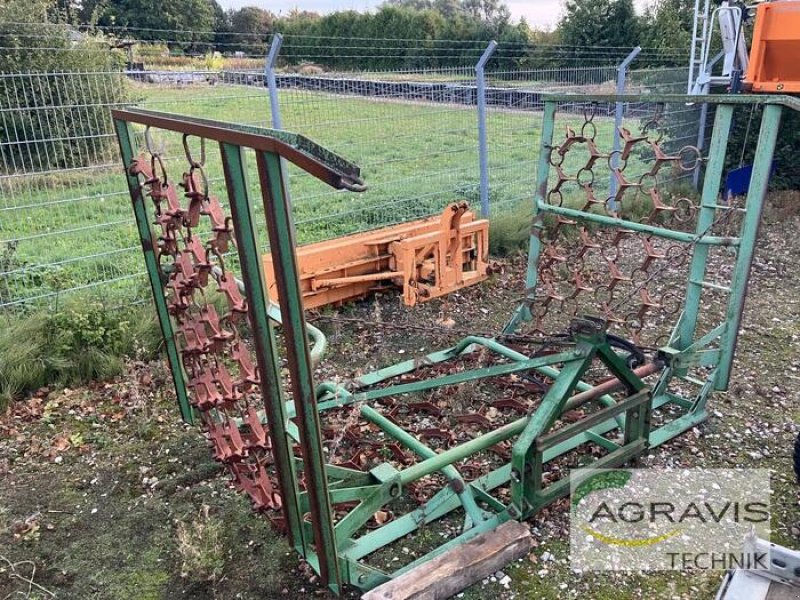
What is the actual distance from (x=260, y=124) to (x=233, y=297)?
3.63m

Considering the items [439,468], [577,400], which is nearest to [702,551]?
[577,400]

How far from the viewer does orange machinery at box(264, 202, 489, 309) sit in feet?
15.5

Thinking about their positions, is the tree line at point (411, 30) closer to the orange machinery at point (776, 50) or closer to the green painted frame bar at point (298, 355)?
the orange machinery at point (776, 50)

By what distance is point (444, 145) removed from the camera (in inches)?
284

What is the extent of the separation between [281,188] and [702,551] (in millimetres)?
2285

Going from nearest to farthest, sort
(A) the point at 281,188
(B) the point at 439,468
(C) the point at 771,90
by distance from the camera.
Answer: (A) the point at 281,188 → (B) the point at 439,468 → (C) the point at 771,90

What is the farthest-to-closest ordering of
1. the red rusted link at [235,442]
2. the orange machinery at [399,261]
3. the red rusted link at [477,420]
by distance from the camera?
the orange machinery at [399,261] < the red rusted link at [477,420] < the red rusted link at [235,442]

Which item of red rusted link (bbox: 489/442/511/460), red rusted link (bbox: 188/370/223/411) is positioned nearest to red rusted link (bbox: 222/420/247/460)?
red rusted link (bbox: 188/370/223/411)

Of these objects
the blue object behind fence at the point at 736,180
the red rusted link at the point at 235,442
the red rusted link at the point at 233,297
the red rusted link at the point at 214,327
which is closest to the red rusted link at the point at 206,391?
the red rusted link at the point at 235,442

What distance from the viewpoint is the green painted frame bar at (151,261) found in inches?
119

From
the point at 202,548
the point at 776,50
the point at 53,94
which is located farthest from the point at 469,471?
the point at 776,50

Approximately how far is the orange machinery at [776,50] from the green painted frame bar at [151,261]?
6.04 meters

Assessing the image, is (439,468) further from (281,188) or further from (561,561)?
(281,188)

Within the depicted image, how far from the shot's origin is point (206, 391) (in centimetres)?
277
